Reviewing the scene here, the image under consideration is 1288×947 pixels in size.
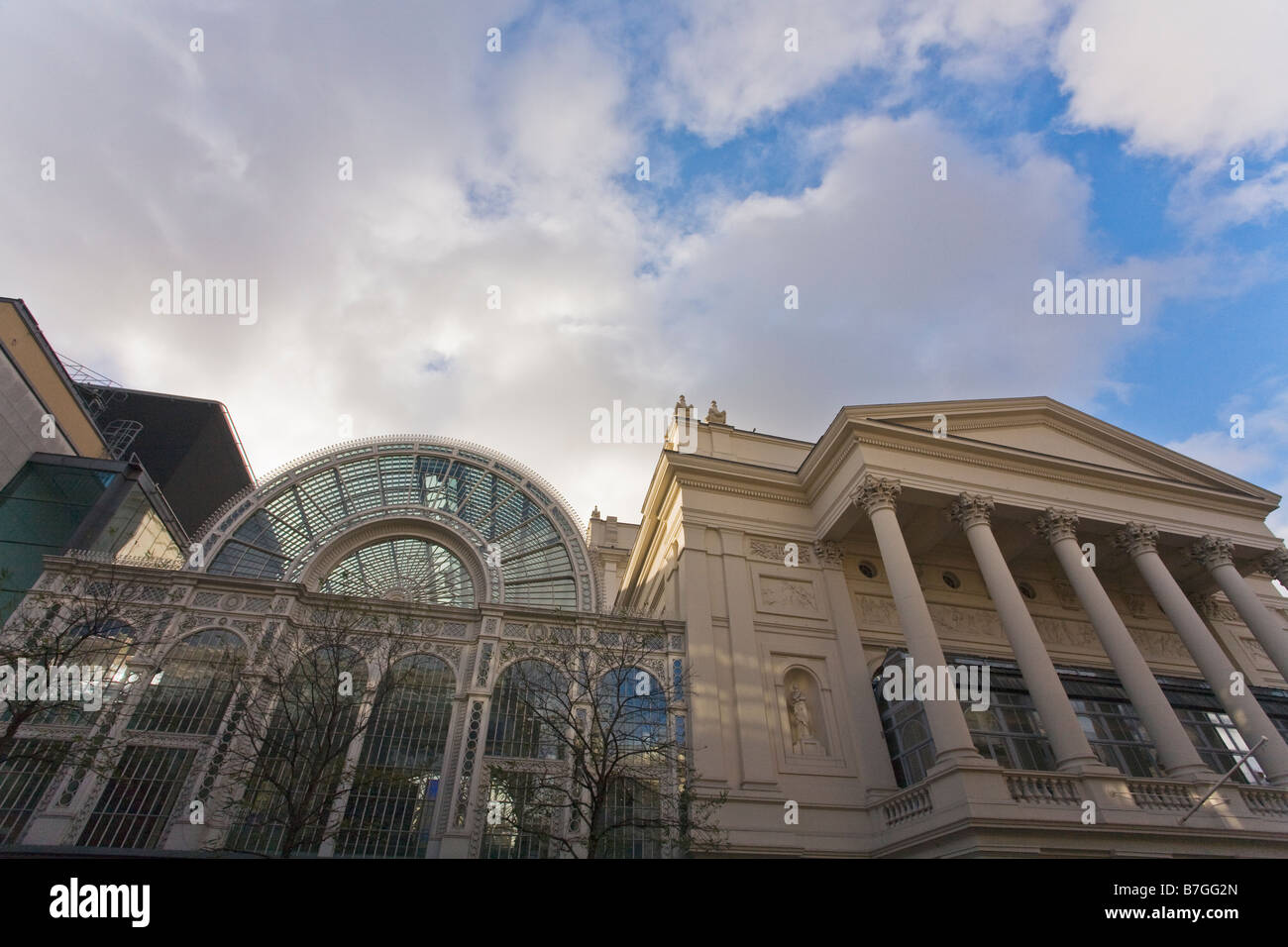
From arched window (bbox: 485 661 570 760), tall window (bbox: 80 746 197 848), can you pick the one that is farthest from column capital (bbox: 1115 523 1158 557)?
tall window (bbox: 80 746 197 848)

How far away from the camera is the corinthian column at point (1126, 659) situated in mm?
16594

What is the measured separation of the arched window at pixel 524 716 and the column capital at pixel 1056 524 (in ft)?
54.0

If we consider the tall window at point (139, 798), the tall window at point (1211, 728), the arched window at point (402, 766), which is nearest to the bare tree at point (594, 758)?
the arched window at point (402, 766)

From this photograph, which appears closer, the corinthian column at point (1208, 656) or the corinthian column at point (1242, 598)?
the corinthian column at point (1208, 656)

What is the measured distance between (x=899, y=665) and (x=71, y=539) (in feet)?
92.3

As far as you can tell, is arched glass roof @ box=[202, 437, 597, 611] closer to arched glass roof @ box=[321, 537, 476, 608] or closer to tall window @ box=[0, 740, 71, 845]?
arched glass roof @ box=[321, 537, 476, 608]

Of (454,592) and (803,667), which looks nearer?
(803,667)

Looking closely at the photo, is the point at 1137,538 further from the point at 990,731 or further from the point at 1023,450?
the point at 990,731

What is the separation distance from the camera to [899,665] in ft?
63.8

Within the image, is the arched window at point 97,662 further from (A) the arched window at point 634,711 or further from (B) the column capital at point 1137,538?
(B) the column capital at point 1137,538

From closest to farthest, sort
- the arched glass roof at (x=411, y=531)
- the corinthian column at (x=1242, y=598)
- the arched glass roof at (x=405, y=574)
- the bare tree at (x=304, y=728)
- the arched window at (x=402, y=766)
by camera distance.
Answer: the bare tree at (x=304, y=728) → the arched window at (x=402, y=766) → the corinthian column at (x=1242, y=598) → the arched glass roof at (x=411, y=531) → the arched glass roof at (x=405, y=574)
